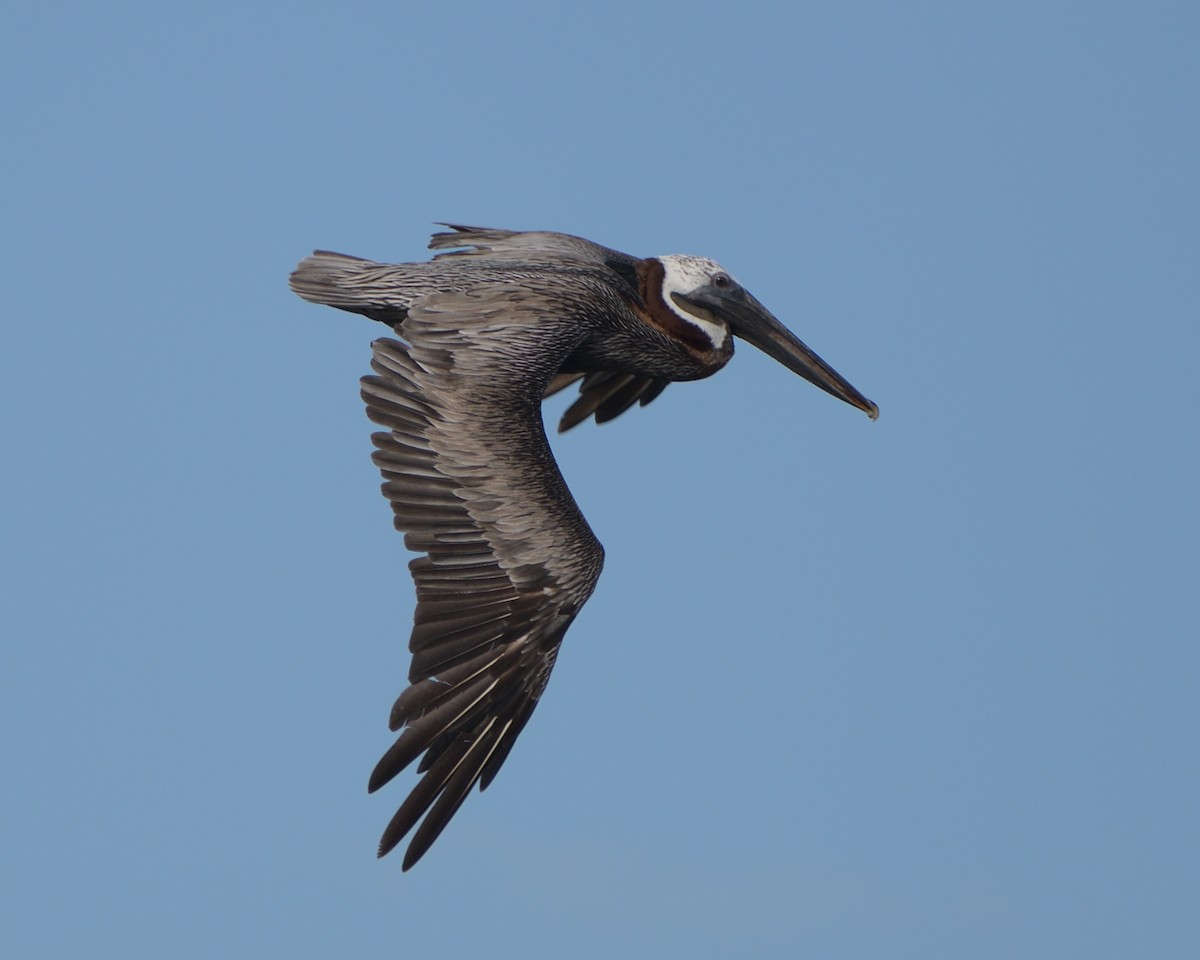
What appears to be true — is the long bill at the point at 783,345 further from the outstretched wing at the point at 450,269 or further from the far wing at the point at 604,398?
the far wing at the point at 604,398

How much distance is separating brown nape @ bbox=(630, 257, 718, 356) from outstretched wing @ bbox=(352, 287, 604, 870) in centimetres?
222

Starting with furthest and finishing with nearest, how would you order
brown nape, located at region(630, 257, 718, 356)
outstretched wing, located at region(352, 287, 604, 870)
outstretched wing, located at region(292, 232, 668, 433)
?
brown nape, located at region(630, 257, 718, 356), outstretched wing, located at region(292, 232, 668, 433), outstretched wing, located at region(352, 287, 604, 870)

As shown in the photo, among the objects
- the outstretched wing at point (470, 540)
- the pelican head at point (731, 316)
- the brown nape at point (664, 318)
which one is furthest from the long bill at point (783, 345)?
the outstretched wing at point (470, 540)

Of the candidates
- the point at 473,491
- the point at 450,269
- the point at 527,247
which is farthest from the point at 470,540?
the point at 527,247

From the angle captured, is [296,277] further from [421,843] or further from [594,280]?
[421,843]

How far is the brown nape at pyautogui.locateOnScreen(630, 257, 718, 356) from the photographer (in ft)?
49.8

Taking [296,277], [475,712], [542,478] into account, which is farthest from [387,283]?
[475,712]

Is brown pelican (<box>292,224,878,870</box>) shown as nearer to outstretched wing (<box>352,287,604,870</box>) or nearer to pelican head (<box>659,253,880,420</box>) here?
outstretched wing (<box>352,287,604,870</box>)

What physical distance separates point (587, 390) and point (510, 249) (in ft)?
7.55

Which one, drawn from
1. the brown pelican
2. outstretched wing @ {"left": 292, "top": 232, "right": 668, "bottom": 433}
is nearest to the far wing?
outstretched wing @ {"left": 292, "top": 232, "right": 668, "bottom": 433}

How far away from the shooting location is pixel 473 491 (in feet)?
40.8

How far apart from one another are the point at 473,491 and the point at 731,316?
3598 mm

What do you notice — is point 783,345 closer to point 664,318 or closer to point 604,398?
point 664,318

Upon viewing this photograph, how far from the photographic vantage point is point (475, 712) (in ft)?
39.2
